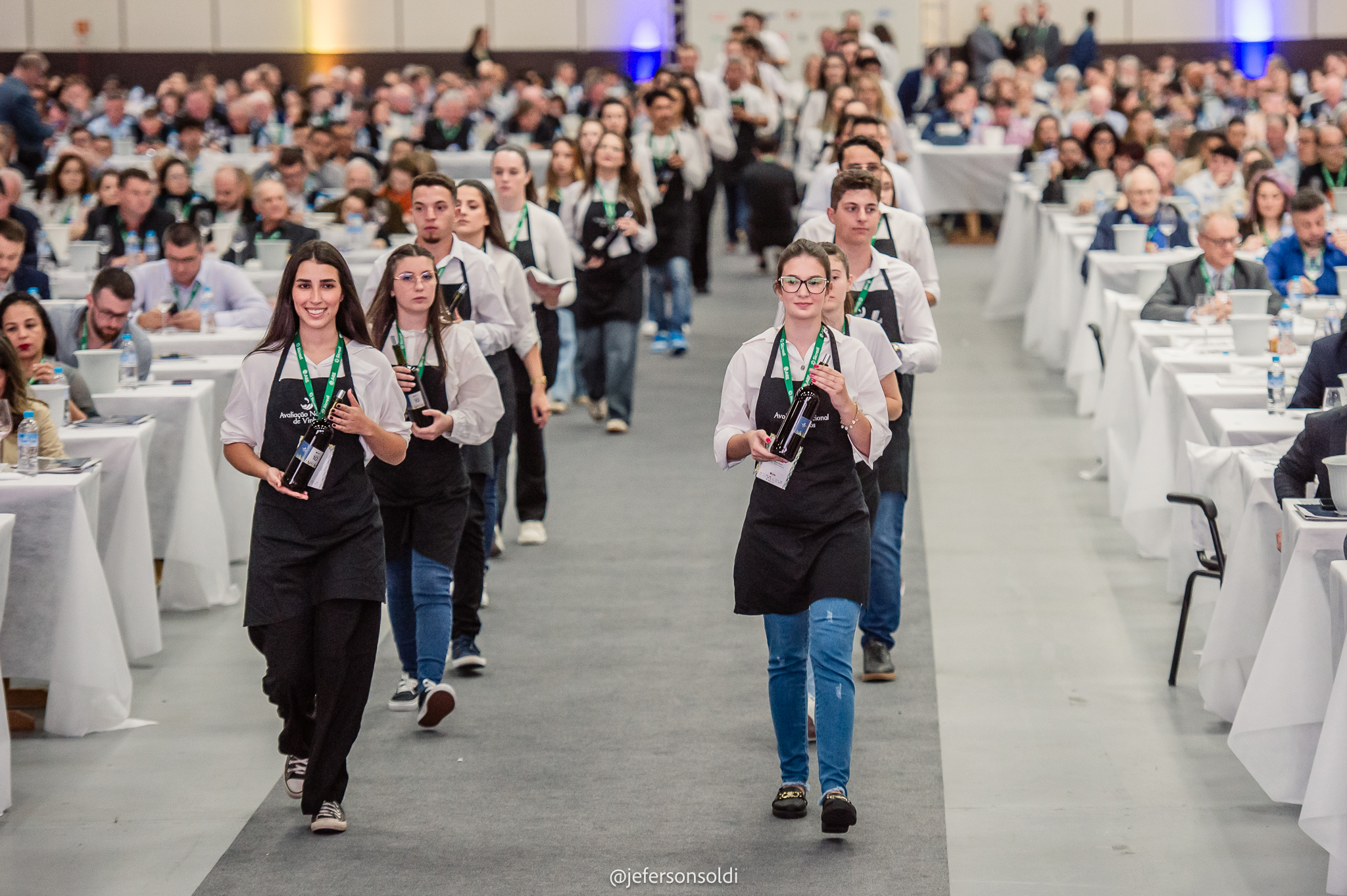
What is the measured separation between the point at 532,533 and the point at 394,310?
2.41 metres

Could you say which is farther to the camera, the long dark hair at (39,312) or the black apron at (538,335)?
the black apron at (538,335)

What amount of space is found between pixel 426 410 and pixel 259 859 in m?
1.28

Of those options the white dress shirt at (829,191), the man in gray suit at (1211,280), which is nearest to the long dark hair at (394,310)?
the white dress shirt at (829,191)

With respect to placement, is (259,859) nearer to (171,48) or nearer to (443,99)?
(443,99)

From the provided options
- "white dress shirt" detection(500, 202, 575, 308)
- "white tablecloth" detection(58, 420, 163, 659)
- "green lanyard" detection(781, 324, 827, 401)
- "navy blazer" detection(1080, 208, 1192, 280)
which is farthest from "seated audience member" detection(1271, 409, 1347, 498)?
"navy blazer" detection(1080, 208, 1192, 280)

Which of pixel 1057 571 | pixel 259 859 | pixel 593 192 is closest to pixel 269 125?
pixel 593 192

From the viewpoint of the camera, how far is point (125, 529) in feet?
17.7

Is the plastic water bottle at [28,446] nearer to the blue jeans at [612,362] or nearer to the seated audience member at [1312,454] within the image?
the seated audience member at [1312,454]

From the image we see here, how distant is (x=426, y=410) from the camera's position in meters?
Answer: 4.66

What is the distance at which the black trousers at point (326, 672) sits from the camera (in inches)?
157

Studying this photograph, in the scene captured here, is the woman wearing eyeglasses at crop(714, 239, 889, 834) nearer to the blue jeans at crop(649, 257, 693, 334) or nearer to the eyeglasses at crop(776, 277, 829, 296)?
the eyeglasses at crop(776, 277, 829, 296)

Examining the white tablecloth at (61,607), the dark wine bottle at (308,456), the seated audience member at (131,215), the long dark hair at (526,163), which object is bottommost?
the white tablecloth at (61,607)

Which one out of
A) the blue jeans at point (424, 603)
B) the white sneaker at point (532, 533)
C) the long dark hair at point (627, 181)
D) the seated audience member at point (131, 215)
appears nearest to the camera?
the blue jeans at point (424, 603)

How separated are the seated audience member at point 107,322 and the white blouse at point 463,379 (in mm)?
1870
